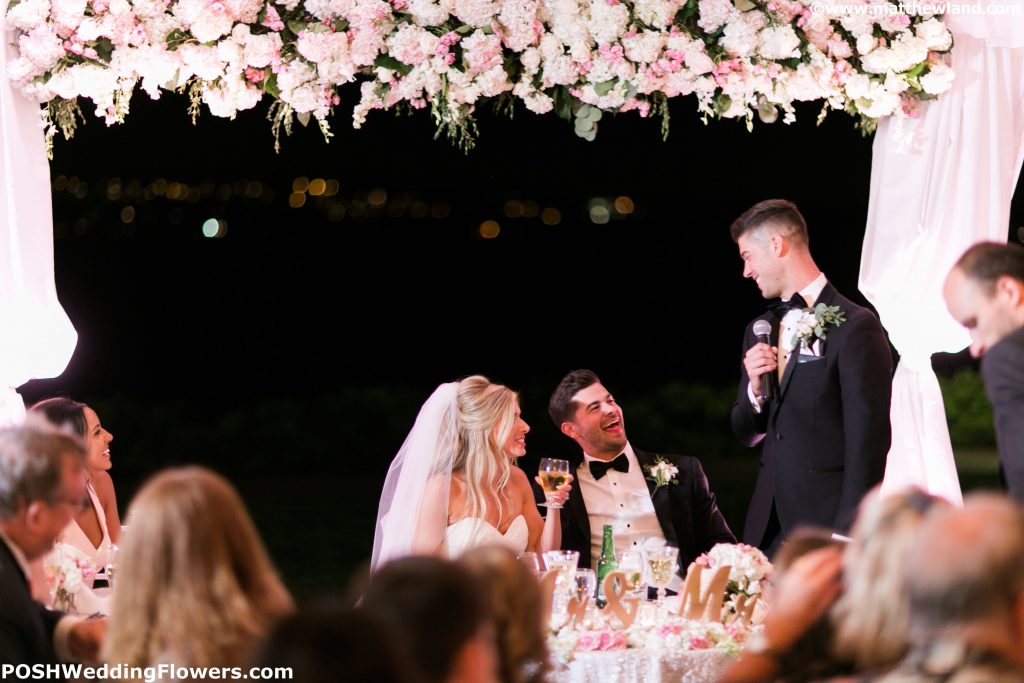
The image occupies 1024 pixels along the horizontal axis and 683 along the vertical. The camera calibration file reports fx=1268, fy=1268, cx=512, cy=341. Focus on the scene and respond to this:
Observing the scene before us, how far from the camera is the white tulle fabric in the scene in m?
4.86

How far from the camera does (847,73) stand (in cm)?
471

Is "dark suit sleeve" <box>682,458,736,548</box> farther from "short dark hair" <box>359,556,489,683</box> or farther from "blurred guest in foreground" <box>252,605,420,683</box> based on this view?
"blurred guest in foreground" <box>252,605,420,683</box>

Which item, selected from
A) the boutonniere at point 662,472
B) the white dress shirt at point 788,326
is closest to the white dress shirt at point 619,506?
the boutonniere at point 662,472

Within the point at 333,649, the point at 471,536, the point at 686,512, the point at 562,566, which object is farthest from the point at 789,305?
the point at 333,649

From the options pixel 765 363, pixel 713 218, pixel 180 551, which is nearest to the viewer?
pixel 180 551

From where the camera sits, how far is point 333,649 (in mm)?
1706

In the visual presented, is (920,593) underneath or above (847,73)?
underneath

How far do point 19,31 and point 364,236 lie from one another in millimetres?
11369

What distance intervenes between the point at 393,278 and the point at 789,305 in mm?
11128

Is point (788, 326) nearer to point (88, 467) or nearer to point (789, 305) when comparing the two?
point (789, 305)

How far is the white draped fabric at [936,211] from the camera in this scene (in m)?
4.78

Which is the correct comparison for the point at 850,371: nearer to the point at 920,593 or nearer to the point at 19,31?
the point at 920,593

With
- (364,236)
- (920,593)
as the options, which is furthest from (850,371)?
(364,236)

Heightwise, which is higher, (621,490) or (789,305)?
(789,305)
